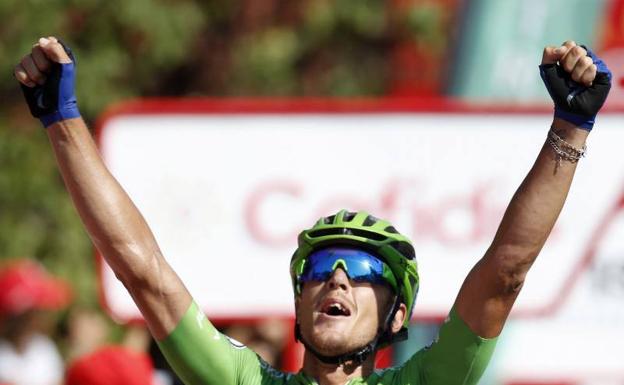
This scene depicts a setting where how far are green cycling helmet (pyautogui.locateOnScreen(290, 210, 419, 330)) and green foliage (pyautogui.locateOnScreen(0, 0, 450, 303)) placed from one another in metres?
7.07

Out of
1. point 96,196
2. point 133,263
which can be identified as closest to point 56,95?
point 96,196

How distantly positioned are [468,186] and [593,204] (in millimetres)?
599

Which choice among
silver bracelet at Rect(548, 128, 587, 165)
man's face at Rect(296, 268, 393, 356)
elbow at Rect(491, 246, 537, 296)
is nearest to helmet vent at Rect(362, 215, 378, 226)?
man's face at Rect(296, 268, 393, 356)

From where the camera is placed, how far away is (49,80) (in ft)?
12.6

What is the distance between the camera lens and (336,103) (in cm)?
745

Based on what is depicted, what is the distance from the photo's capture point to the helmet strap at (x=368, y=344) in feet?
12.9

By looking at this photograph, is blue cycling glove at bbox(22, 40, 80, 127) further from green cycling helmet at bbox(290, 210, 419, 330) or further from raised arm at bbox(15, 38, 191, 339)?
green cycling helmet at bbox(290, 210, 419, 330)

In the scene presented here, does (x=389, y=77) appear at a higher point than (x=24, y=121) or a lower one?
higher

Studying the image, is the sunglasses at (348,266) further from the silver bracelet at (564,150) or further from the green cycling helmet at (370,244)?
the silver bracelet at (564,150)

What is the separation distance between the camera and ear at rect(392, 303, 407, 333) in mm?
4051

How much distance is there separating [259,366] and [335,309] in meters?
0.26

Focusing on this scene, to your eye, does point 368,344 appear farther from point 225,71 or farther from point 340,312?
point 225,71

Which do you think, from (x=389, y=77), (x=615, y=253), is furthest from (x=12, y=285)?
(x=389, y=77)

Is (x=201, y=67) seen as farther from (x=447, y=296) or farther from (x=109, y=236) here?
(x=109, y=236)
